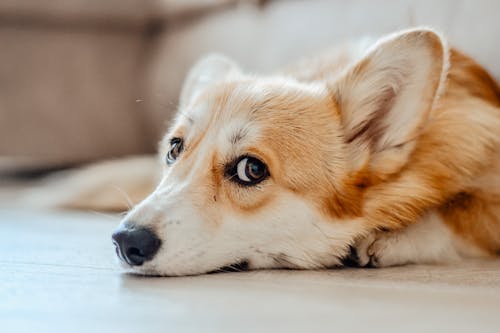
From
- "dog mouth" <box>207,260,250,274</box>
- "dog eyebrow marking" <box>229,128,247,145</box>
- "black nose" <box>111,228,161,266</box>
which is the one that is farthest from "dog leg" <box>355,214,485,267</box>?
"black nose" <box>111,228,161,266</box>

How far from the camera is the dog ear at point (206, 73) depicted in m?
2.11

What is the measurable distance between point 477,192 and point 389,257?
0.95 feet

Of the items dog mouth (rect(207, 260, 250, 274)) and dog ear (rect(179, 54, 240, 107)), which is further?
dog ear (rect(179, 54, 240, 107))

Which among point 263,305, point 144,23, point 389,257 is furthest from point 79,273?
point 144,23

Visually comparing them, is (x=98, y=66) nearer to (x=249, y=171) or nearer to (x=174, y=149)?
(x=174, y=149)

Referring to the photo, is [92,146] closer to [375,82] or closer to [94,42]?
[94,42]

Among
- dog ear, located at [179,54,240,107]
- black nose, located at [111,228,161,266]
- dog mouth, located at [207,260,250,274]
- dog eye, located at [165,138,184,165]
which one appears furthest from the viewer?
dog ear, located at [179,54,240,107]

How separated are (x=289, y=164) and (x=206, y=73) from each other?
711mm

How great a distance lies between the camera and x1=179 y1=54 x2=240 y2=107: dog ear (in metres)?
2.11

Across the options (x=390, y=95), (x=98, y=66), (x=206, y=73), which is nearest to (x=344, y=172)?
(x=390, y=95)

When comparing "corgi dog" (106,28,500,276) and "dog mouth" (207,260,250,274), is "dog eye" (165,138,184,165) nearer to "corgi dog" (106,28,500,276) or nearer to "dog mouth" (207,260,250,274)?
"corgi dog" (106,28,500,276)

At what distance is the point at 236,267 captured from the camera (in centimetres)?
150

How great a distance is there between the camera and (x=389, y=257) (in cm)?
154

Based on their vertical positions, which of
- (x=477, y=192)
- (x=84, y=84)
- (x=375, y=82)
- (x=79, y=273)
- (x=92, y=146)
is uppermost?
(x=375, y=82)
